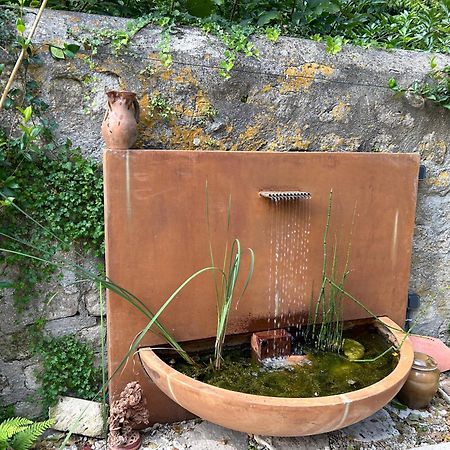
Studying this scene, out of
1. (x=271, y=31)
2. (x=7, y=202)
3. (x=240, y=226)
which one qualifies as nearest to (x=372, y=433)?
(x=240, y=226)

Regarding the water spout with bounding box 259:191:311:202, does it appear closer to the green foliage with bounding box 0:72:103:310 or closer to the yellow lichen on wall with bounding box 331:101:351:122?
the yellow lichen on wall with bounding box 331:101:351:122

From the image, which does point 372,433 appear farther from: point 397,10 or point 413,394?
point 397,10

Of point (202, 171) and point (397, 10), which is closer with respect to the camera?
point (202, 171)

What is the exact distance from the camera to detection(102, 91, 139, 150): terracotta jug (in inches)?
65.4

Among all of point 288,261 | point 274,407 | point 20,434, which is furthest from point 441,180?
point 20,434

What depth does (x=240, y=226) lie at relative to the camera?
6.10ft

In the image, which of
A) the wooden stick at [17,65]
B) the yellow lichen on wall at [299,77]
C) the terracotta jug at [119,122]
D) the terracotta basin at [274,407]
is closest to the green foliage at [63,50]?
the wooden stick at [17,65]

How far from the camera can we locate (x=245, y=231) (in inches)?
73.5

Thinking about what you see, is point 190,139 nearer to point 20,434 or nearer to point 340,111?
point 340,111

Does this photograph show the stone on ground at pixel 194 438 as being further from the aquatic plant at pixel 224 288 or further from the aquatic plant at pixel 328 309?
the aquatic plant at pixel 328 309

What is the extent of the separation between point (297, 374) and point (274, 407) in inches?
15.0

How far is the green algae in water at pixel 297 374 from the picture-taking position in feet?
5.41

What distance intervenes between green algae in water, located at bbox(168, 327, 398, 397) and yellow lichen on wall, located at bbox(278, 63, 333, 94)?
1.26 metres

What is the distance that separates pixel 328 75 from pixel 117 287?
1.46 metres
